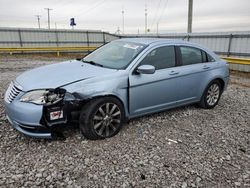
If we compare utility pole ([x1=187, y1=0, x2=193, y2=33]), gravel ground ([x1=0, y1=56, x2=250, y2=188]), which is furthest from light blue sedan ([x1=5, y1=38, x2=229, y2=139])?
utility pole ([x1=187, y1=0, x2=193, y2=33])

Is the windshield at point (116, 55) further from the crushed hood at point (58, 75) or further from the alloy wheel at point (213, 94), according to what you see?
the alloy wheel at point (213, 94)

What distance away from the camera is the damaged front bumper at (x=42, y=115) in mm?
3008

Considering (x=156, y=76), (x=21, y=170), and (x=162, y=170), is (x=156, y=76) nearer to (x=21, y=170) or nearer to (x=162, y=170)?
(x=162, y=170)

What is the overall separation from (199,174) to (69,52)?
18.4m

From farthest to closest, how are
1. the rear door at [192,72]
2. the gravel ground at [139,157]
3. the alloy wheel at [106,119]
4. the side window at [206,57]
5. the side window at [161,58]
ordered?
the side window at [206,57], the rear door at [192,72], the side window at [161,58], the alloy wheel at [106,119], the gravel ground at [139,157]

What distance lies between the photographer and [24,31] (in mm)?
18766

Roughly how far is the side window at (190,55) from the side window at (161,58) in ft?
0.97

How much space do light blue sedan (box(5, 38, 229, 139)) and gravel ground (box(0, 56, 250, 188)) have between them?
10.6 inches

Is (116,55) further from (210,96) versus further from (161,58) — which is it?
(210,96)

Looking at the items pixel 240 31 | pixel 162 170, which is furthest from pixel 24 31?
pixel 162 170

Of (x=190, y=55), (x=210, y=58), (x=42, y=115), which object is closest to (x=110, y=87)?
(x=42, y=115)

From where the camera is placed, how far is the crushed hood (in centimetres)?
321

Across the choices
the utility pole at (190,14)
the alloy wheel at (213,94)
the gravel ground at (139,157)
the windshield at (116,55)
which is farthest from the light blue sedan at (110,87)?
the utility pole at (190,14)

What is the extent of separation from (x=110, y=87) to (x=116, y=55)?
97 centimetres
